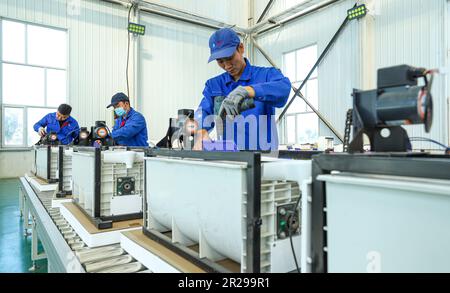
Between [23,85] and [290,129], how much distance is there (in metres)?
5.06

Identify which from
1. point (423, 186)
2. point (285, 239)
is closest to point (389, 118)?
point (423, 186)

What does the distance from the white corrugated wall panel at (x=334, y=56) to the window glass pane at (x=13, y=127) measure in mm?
5354

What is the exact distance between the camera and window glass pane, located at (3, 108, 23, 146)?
475cm

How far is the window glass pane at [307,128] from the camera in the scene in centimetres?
578

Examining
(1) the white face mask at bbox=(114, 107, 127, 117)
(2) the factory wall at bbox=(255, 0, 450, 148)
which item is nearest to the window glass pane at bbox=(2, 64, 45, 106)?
(1) the white face mask at bbox=(114, 107, 127, 117)

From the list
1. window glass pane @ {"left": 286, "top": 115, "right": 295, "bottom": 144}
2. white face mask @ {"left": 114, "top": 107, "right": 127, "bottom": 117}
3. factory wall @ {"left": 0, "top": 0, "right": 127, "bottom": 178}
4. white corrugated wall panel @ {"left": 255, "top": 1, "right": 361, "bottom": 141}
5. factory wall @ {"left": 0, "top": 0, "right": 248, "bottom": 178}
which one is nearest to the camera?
white face mask @ {"left": 114, "top": 107, "right": 127, "bottom": 117}

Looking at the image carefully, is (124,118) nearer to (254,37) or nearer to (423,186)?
(423,186)

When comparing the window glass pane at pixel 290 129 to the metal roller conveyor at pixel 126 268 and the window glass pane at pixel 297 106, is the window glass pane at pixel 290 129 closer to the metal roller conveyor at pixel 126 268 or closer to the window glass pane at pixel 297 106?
the window glass pane at pixel 297 106

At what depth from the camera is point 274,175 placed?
2.27 ft

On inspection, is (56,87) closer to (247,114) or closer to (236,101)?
(247,114)

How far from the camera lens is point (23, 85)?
16.0 ft

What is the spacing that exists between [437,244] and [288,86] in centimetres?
99

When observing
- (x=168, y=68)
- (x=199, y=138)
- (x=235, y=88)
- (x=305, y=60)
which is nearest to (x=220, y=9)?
(x=168, y=68)

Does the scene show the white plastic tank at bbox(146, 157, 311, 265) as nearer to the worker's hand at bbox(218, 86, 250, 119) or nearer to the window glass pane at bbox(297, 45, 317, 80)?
the worker's hand at bbox(218, 86, 250, 119)
